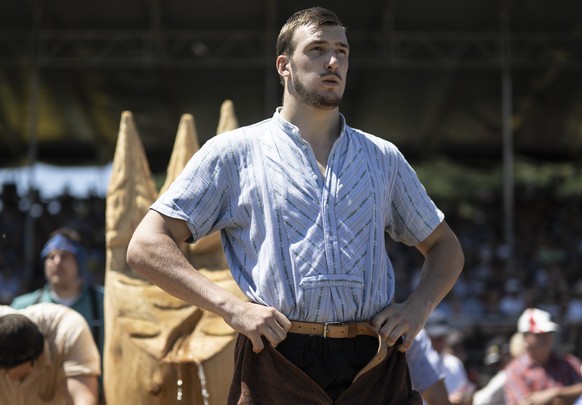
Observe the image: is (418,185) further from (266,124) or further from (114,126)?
(114,126)

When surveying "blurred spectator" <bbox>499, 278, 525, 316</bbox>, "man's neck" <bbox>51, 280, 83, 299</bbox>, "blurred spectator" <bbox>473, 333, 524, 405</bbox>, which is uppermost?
"man's neck" <bbox>51, 280, 83, 299</bbox>

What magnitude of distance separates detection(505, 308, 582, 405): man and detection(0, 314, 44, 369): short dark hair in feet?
13.3

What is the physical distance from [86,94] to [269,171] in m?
16.4

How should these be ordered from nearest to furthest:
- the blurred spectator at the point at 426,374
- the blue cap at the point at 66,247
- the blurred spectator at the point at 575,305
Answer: the blurred spectator at the point at 426,374, the blue cap at the point at 66,247, the blurred spectator at the point at 575,305

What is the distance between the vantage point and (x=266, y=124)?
3240 mm

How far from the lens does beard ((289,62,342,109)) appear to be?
3092 mm

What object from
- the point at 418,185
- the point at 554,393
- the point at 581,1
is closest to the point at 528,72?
the point at 581,1

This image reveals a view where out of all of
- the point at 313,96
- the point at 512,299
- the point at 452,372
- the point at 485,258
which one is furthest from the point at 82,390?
the point at 485,258

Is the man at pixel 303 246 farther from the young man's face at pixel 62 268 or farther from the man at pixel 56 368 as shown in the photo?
the young man's face at pixel 62 268

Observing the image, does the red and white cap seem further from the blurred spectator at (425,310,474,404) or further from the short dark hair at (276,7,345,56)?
the short dark hair at (276,7,345,56)

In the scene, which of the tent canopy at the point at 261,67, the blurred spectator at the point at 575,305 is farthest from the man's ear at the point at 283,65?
the tent canopy at the point at 261,67

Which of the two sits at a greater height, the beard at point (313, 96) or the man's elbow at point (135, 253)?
the beard at point (313, 96)

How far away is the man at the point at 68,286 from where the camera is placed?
240 inches

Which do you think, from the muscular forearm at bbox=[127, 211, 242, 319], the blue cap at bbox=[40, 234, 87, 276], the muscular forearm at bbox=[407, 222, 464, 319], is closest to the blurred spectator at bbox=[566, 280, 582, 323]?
the blue cap at bbox=[40, 234, 87, 276]
